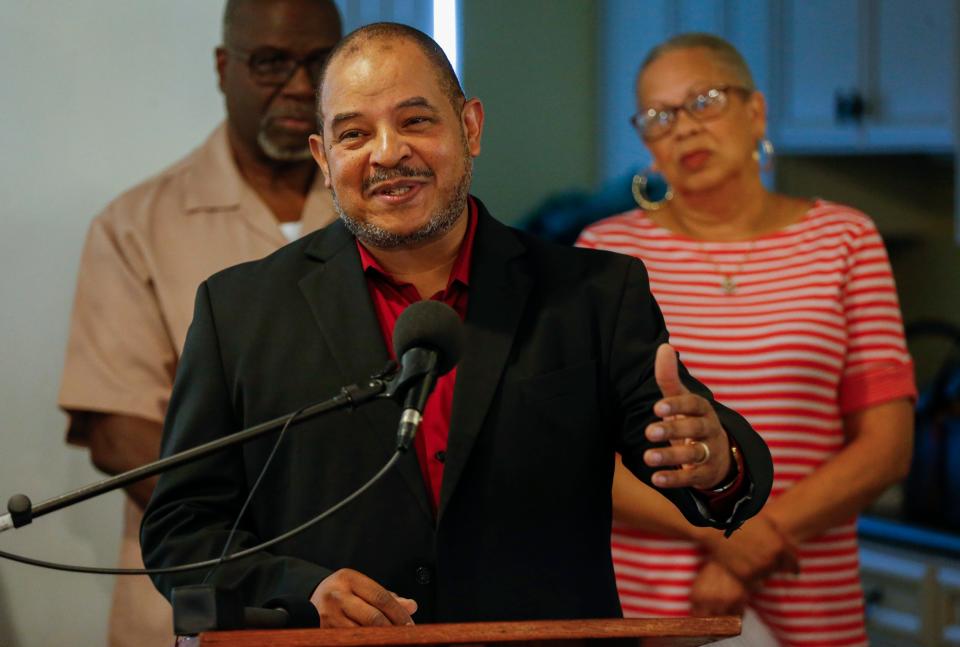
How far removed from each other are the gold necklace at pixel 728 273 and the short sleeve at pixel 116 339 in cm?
81

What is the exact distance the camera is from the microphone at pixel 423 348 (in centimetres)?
120

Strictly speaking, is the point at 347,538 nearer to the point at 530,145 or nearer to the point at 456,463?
the point at 456,463

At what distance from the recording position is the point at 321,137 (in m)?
1.65

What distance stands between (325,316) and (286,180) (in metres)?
0.75

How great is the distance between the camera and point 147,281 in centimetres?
221

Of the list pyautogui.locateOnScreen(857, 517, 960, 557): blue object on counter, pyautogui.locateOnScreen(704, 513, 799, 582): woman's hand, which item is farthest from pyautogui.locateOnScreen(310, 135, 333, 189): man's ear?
pyautogui.locateOnScreen(857, 517, 960, 557): blue object on counter

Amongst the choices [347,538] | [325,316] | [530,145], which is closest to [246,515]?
[347,538]

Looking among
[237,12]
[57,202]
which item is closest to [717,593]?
[237,12]

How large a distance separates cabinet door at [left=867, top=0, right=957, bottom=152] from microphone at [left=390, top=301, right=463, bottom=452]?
2477mm

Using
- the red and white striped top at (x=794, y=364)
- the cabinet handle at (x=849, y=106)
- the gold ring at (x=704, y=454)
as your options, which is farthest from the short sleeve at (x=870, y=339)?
the cabinet handle at (x=849, y=106)

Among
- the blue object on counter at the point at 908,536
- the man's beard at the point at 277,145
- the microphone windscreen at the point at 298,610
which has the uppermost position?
the man's beard at the point at 277,145

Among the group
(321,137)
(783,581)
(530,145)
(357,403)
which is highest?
(321,137)

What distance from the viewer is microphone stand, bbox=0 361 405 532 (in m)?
1.19

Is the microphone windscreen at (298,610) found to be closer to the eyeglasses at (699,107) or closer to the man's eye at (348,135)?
the man's eye at (348,135)
